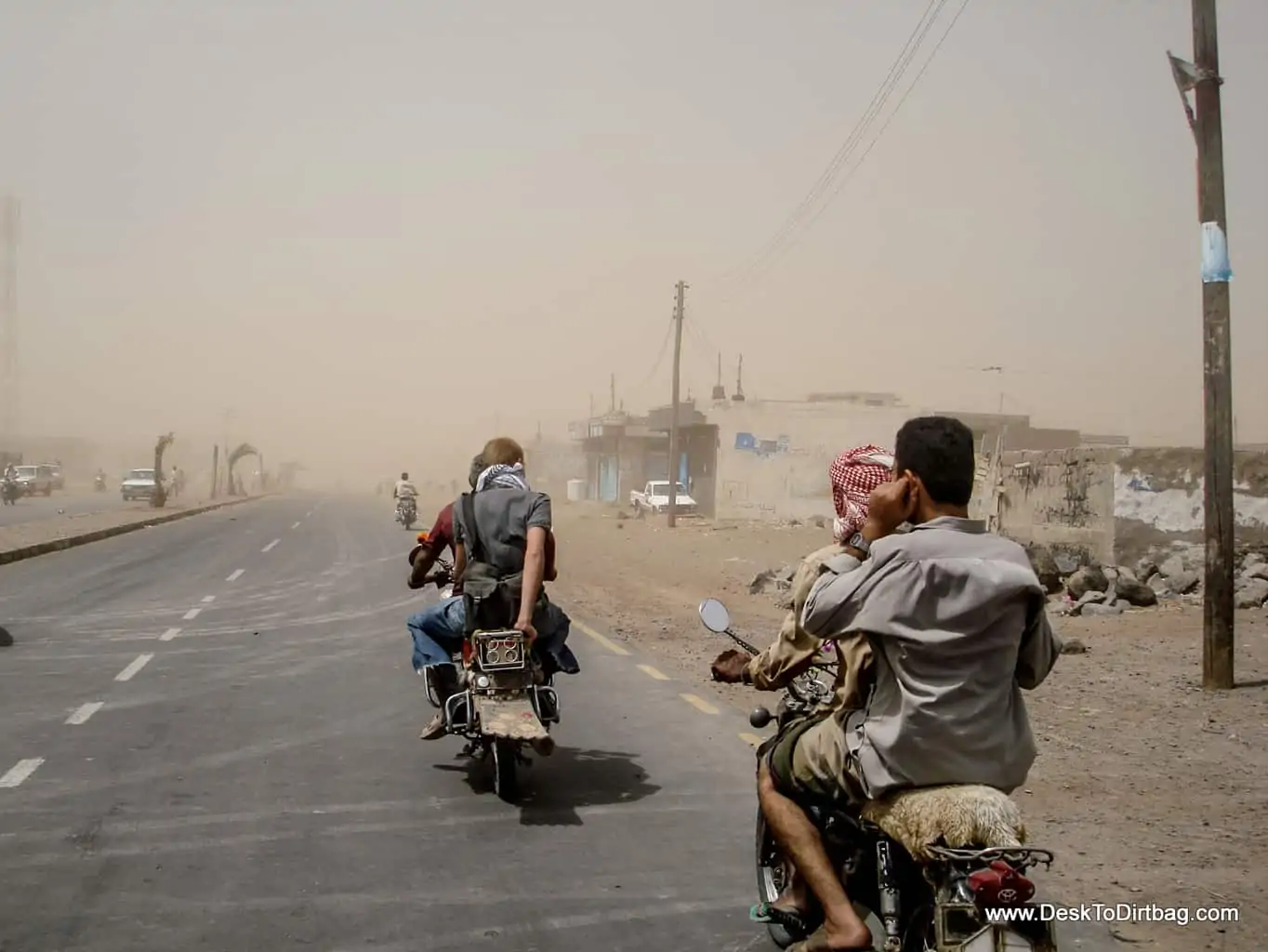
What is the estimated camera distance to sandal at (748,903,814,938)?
4016 millimetres

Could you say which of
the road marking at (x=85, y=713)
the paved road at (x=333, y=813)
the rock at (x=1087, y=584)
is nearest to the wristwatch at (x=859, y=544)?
the paved road at (x=333, y=813)

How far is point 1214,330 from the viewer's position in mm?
10789

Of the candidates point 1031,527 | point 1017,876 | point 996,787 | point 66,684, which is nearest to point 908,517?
point 996,787

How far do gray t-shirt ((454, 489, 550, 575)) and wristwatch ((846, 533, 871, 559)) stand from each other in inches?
119

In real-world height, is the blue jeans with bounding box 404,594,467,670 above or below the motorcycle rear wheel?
above

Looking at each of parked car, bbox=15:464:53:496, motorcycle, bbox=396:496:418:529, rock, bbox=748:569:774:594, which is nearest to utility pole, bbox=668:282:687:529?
motorcycle, bbox=396:496:418:529

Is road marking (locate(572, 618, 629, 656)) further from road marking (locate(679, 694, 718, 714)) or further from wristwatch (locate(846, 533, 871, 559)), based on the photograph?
wristwatch (locate(846, 533, 871, 559))

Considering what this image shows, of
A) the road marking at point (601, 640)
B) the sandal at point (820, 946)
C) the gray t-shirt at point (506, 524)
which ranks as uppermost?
the gray t-shirt at point (506, 524)

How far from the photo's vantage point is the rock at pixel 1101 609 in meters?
16.1

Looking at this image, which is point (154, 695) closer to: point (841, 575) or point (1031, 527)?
point (841, 575)

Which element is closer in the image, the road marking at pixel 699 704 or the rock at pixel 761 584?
the road marking at pixel 699 704

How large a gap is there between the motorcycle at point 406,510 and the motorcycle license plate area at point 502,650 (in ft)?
110

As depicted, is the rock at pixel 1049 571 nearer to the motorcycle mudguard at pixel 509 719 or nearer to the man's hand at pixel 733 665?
the motorcycle mudguard at pixel 509 719

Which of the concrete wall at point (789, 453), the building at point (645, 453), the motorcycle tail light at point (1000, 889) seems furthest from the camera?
the building at point (645, 453)
